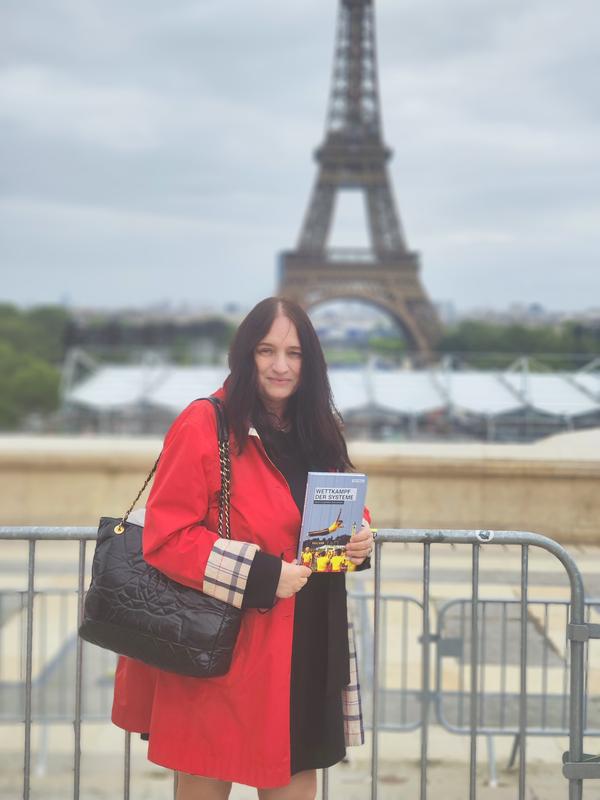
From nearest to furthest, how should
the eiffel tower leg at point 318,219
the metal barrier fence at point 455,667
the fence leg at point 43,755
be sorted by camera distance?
1. the metal barrier fence at point 455,667
2. the fence leg at point 43,755
3. the eiffel tower leg at point 318,219

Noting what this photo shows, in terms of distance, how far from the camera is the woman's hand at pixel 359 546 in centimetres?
244

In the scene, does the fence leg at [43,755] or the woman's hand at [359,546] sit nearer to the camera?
the woman's hand at [359,546]

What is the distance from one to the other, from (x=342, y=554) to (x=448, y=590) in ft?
11.6

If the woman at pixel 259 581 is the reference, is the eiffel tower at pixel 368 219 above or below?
above

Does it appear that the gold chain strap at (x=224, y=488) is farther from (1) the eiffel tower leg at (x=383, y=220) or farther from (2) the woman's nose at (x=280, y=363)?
(1) the eiffel tower leg at (x=383, y=220)

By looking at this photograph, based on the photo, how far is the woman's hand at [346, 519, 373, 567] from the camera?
244cm

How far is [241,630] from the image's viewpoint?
7.86 feet

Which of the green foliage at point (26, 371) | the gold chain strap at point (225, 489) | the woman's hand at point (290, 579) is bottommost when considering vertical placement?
the woman's hand at point (290, 579)

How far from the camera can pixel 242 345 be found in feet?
8.21

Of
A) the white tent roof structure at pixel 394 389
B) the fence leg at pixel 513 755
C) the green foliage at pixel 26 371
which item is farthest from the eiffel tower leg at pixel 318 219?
the fence leg at pixel 513 755

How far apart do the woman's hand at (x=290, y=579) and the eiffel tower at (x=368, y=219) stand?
48.4m

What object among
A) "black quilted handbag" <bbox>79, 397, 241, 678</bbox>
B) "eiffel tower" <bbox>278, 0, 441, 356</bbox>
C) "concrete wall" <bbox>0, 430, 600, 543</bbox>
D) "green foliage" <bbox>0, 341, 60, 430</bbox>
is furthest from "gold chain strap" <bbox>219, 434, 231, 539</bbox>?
"green foliage" <bbox>0, 341, 60, 430</bbox>

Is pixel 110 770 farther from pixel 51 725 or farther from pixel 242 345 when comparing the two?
pixel 242 345

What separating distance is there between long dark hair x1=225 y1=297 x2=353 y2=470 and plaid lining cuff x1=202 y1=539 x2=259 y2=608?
330mm
